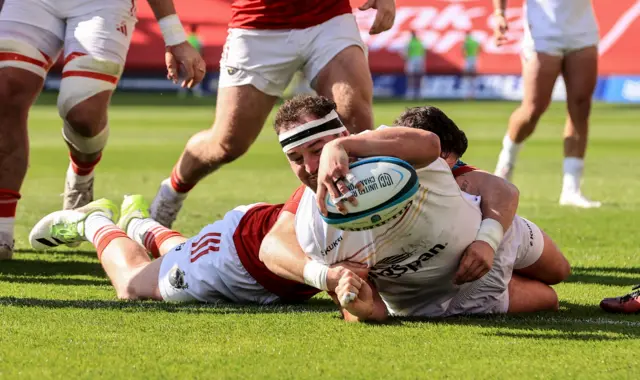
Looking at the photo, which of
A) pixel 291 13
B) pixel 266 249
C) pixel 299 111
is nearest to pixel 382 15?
pixel 291 13

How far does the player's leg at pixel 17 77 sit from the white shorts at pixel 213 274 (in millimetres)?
1670

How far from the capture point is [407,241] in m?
4.53

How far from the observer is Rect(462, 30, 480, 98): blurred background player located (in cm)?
3662

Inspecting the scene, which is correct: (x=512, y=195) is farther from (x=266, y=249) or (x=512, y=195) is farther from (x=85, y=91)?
(x=85, y=91)

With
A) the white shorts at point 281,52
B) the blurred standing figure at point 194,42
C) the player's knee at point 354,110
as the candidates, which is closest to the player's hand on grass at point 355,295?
the player's knee at point 354,110

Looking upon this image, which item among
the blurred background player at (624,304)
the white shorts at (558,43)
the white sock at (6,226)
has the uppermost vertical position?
the blurred background player at (624,304)

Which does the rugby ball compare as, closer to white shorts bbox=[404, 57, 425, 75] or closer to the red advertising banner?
the red advertising banner

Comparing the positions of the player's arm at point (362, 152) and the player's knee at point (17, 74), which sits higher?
the player's arm at point (362, 152)

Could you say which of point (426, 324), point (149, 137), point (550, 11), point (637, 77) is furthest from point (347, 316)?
point (637, 77)

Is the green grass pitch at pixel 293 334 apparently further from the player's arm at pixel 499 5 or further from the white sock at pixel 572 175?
the player's arm at pixel 499 5

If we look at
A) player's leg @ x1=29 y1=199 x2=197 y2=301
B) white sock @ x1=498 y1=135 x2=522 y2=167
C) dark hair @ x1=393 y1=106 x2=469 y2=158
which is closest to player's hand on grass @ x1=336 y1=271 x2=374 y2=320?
dark hair @ x1=393 y1=106 x2=469 y2=158

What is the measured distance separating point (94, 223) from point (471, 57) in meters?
32.0

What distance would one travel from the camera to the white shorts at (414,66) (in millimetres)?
37312

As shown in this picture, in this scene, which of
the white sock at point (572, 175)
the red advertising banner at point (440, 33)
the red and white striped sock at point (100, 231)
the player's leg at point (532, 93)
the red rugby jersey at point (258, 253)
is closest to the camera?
the red rugby jersey at point (258, 253)
